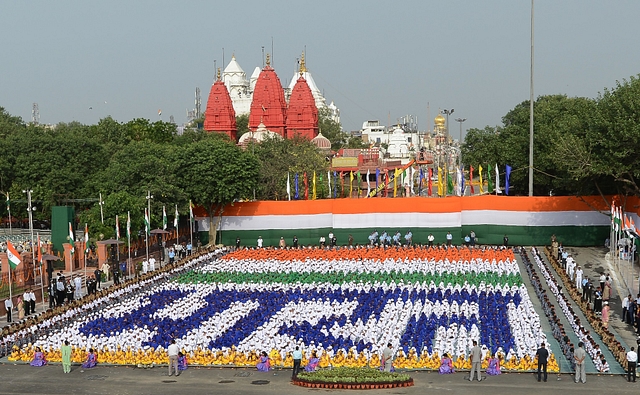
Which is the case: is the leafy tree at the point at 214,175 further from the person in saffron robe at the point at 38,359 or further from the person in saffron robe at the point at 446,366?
the person in saffron robe at the point at 446,366

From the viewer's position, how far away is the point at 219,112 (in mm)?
106375

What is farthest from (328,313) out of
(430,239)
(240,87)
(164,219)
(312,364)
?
(240,87)

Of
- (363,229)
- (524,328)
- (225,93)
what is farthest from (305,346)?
(225,93)

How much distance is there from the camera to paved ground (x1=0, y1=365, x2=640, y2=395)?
69.4 ft

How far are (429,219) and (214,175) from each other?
38.8 feet

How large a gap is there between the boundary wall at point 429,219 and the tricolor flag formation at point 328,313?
6.13 m

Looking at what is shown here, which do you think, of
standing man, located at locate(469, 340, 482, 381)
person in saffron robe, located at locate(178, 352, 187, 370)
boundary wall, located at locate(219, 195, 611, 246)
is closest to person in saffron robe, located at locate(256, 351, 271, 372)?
person in saffron robe, located at locate(178, 352, 187, 370)

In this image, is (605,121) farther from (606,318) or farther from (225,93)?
(225,93)

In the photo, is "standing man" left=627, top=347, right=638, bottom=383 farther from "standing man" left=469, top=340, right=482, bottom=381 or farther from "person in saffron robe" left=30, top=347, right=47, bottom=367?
"person in saffron robe" left=30, top=347, right=47, bottom=367

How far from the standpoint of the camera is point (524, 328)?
26422 millimetres

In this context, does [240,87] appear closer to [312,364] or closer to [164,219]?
[164,219]

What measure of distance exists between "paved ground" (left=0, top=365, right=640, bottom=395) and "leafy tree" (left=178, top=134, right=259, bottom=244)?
1001 inches

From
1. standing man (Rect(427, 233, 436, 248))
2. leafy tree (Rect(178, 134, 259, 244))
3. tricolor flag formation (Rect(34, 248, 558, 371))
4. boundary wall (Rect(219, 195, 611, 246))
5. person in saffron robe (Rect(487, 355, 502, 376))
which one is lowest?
person in saffron robe (Rect(487, 355, 502, 376))

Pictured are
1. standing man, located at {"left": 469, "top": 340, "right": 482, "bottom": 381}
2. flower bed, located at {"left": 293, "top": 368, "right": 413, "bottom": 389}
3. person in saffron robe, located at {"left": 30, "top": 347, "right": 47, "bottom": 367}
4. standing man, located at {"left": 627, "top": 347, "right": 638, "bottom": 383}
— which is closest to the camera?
flower bed, located at {"left": 293, "top": 368, "right": 413, "bottom": 389}
